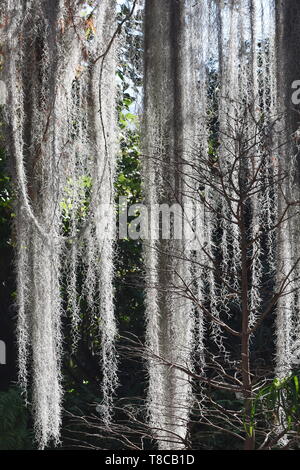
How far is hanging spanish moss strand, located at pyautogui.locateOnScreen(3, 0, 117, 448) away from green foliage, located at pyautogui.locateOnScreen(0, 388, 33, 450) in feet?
4.79

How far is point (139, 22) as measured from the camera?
2750 mm

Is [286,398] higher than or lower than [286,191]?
lower

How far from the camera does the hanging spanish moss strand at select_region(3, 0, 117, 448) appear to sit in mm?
2354

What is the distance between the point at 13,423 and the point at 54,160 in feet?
6.65

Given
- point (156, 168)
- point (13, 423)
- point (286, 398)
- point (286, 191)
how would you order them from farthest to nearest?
point (13, 423)
point (156, 168)
point (286, 191)
point (286, 398)

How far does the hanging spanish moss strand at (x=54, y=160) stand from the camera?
2354 mm

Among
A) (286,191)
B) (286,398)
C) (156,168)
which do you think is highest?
(156,168)

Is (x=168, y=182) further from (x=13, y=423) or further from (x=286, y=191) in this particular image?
(x=13, y=423)

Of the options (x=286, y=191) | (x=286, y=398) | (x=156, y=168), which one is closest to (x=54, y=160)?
(x=156, y=168)

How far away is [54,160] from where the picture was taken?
231 cm

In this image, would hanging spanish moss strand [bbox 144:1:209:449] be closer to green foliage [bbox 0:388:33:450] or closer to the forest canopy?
the forest canopy

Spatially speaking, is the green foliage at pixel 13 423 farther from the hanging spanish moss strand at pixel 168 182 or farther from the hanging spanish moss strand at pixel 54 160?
the hanging spanish moss strand at pixel 168 182

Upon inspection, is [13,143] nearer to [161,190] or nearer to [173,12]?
[161,190]

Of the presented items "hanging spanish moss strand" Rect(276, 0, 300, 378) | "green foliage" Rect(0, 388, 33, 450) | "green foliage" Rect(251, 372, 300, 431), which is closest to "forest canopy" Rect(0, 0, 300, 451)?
"hanging spanish moss strand" Rect(276, 0, 300, 378)
